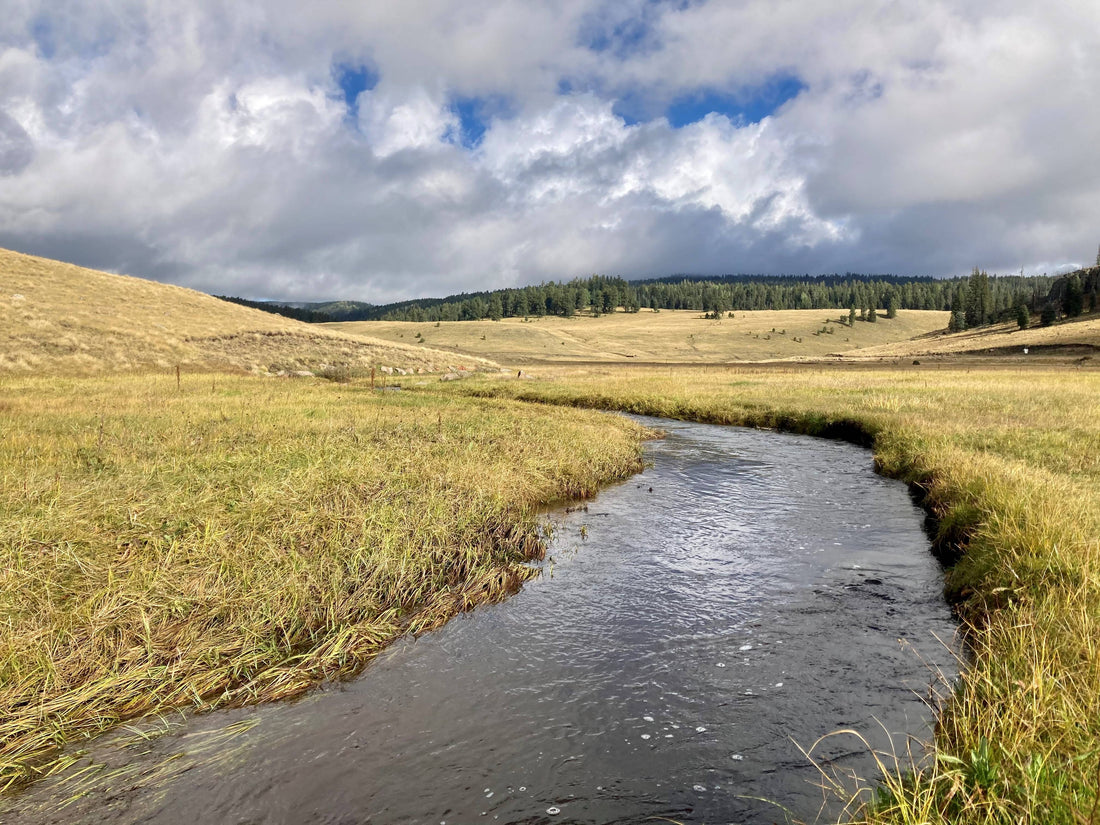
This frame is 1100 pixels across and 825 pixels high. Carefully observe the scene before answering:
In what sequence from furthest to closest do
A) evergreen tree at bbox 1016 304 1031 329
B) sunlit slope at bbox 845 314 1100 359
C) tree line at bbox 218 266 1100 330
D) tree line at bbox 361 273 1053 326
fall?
tree line at bbox 361 273 1053 326, tree line at bbox 218 266 1100 330, evergreen tree at bbox 1016 304 1031 329, sunlit slope at bbox 845 314 1100 359

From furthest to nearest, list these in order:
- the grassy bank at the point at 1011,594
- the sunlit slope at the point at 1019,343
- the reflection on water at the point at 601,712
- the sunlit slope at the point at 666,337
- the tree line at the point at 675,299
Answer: the tree line at the point at 675,299 → the sunlit slope at the point at 666,337 → the sunlit slope at the point at 1019,343 → the reflection on water at the point at 601,712 → the grassy bank at the point at 1011,594

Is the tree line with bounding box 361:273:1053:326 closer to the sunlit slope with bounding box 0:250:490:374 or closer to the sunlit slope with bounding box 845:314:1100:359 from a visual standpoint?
the sunlit slope with bounding box 845:314:1100:359

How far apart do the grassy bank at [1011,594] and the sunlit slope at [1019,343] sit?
50022mm

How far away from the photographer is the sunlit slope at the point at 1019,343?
65731 mm

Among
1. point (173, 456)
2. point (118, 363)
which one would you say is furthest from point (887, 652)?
point (118, 363)

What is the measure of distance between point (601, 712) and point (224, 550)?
17.2ft

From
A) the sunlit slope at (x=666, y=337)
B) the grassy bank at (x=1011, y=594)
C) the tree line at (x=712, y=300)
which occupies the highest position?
the tree line at (x=712, y=300)

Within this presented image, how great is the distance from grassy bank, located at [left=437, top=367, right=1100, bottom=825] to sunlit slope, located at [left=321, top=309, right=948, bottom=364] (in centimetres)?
6534

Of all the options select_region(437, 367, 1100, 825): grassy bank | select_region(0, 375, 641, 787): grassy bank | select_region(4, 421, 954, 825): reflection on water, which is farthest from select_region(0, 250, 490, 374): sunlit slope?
select_region(437, 367, 1100, 825): grassy bank

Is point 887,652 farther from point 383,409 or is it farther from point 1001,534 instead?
point 383,409

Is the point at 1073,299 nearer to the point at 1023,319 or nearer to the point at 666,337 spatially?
the point at 1023,319

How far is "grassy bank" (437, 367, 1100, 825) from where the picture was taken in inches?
156

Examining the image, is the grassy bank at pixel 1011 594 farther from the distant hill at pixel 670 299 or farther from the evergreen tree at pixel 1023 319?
the distant hill at pixel 670 299

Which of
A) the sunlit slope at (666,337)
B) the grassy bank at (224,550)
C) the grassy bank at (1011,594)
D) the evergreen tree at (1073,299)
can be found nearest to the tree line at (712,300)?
the sunlit slope at (666,337)
